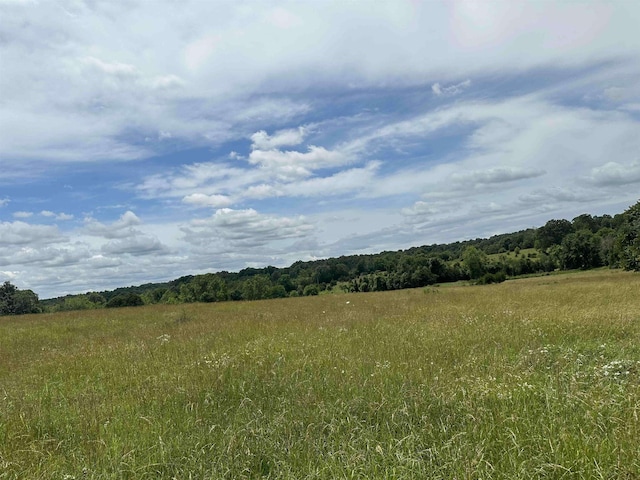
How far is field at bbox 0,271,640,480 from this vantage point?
10.5 feet

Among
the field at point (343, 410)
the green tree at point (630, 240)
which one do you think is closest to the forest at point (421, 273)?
the green tree at point (630, 240)

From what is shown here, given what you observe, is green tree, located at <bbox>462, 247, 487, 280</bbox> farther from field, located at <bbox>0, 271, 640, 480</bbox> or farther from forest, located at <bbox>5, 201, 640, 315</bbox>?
field, located at <bbox>0, 271, 640, 480</bbox>

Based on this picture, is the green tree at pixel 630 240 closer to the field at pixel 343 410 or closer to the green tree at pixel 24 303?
the field at pixel 343 410

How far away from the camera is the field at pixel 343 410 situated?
3188 millimetres

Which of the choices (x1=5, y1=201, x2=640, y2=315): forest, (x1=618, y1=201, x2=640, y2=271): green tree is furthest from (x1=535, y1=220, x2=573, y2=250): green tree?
(x1=618, y1=201, x2=640, y2=271): green tree

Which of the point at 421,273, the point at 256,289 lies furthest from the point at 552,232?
the point at 256,289

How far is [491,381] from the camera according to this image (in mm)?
4719

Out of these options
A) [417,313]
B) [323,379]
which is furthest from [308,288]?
[323,379]

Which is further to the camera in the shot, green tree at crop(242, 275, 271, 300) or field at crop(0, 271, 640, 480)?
green tree at crop(242, 275, 271, 300)

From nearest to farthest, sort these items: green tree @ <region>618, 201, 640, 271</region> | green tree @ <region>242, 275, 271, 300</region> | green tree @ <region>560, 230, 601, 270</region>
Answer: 1. green tree @ <region>618, 201, 640, 271</region>
2. green tree @ <region>560, 230, 601, 270</region>
3. green tree @ <region>242, 275, 271, 300</region>

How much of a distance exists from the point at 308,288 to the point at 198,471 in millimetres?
87003

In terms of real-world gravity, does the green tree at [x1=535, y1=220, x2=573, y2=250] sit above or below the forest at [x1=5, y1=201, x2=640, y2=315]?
above

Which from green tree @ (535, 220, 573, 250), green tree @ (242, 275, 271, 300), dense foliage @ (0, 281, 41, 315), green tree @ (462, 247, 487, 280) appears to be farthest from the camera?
green tree @ (535, 220, 573, 250)

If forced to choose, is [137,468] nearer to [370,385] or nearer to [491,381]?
[370,385]
